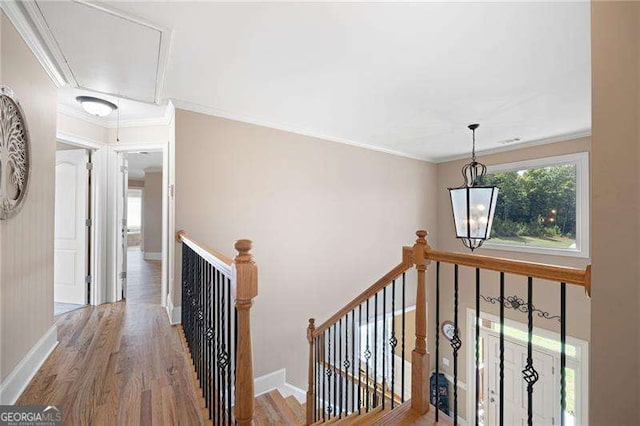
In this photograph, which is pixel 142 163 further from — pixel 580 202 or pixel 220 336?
pixel 580 202

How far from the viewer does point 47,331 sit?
2133 millimetres

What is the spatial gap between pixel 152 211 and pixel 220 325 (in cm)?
724

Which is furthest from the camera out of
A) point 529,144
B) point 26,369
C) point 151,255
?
point 151,255

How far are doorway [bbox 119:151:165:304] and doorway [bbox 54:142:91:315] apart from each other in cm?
34

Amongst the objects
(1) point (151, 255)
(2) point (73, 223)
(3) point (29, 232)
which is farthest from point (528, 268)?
(1) point (151, 255)

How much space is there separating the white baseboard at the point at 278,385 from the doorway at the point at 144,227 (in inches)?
63.2

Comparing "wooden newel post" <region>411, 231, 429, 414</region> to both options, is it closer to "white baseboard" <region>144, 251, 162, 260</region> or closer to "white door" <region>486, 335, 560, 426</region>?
"white door" <region>486, 335, 560, 426</region>

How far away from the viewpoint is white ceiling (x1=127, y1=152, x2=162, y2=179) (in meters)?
5.32

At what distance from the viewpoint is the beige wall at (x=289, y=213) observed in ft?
9.40

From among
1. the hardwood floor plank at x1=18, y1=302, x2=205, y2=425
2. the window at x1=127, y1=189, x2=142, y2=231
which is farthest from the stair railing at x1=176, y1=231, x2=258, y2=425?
the window at x1=127, y1=189, x2=142, y2=231

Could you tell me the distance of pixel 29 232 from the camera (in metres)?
1.82

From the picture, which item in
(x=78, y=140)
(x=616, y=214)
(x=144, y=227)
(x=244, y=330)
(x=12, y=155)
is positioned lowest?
(x=244, y=330)

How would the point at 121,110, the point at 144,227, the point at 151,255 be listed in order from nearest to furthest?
the point at 121,110 < the point at 151,255 < the point at 144,227

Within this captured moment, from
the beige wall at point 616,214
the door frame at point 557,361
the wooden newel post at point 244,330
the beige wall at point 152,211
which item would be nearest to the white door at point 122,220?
the wooden newel post at point 244,330
